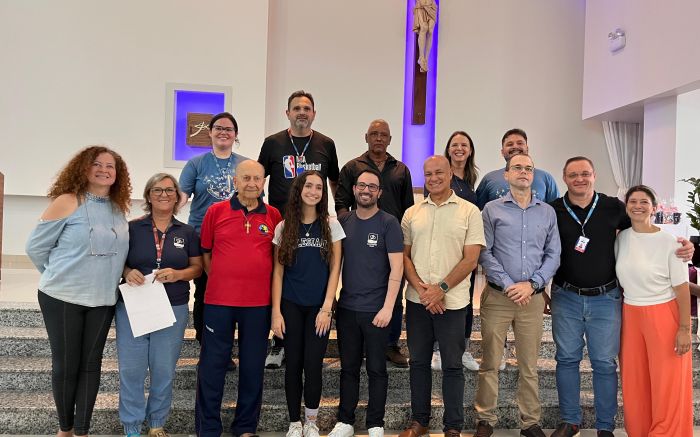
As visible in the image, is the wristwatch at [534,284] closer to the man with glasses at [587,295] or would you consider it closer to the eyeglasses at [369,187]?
the man with glasses at [587,295]

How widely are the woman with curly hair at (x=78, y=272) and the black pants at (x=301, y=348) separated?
0.87 meters

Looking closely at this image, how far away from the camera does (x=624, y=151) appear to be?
7156 mm

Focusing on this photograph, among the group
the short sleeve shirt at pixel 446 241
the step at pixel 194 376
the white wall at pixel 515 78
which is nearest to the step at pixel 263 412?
the step at pixel 194 376

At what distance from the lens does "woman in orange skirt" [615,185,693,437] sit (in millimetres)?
2842

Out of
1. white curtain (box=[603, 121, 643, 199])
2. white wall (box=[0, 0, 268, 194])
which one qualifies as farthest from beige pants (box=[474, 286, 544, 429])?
→ white curtain (box=[603, 121, 643, 199])

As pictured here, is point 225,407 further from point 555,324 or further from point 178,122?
point 178,122

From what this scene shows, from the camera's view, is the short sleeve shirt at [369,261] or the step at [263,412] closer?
the short sleeve shirt at [369,261]

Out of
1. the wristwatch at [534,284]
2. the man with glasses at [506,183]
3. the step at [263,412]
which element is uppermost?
the man with glasses at [506,183]

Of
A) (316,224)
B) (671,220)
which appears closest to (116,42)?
(316,224)

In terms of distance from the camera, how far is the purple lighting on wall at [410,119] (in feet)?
22.3

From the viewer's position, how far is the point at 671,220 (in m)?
5.30

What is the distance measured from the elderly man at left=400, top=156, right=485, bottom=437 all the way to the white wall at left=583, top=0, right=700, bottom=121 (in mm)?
3937

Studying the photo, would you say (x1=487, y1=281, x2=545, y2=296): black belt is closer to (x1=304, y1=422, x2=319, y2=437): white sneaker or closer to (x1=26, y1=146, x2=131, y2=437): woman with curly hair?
(x1=304, y1=422, x2=319, y2=437): white sneaker

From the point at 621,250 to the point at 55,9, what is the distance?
6222mm
